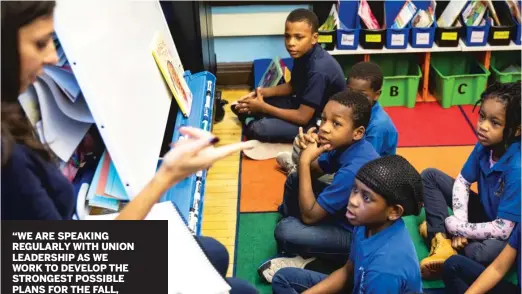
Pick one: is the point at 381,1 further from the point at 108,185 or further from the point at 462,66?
the point at 108,185

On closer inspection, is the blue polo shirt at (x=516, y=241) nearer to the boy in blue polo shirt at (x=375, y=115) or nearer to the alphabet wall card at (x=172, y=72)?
the boy in blue polo shirt at (x=375, y=115)

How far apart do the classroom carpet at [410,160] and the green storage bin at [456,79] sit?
60 millimetres

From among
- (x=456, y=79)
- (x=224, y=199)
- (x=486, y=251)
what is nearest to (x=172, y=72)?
(x=224, y=199)

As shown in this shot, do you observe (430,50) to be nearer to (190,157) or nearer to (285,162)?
(285,162)

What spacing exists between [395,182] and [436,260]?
2.29ft

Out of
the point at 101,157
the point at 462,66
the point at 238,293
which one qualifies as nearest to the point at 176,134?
Answer: the point at 101,157

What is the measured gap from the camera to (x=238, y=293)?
1.65m

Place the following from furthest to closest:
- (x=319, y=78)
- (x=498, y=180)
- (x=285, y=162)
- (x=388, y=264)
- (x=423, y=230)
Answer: (x=285, y=162) < (x=319, y=78) < (x=423, y=230) < (x=498, y=180) < (x=388, y=264)

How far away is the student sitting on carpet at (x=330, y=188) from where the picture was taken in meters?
2.17

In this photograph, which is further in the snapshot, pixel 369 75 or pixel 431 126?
pixel 431 126

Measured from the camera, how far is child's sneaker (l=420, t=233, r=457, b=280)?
2.30 metres

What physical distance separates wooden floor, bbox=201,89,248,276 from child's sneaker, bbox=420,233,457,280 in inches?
29.2

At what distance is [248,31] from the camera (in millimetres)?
3783

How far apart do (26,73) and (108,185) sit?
0.61 metres
